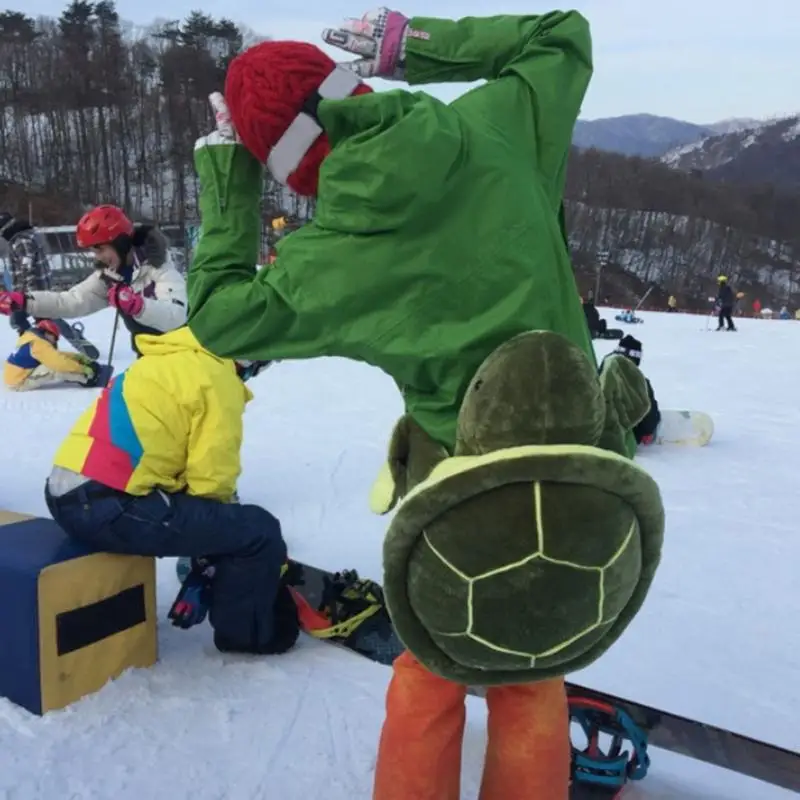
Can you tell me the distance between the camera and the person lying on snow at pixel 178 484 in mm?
2568

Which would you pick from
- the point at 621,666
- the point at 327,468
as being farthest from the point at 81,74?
the point at 621,666

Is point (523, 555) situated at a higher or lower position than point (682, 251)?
higher

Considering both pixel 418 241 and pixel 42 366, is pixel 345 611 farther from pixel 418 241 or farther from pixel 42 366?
pixel 42 366

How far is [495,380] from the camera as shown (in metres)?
1.32

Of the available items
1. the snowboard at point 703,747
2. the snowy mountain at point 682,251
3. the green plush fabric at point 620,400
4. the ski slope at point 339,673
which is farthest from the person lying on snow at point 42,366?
the snowy mountain at point 682,251

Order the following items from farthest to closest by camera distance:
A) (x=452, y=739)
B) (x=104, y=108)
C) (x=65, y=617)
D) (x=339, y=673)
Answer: (x=104, y=108), (x=339, y=673), (x=65, y=617), (x=452, y=739)

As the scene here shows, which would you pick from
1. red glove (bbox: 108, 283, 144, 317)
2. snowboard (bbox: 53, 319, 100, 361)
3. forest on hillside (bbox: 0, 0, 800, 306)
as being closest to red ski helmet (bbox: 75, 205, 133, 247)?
red glove (bbox: 108, 283, 144, 317)

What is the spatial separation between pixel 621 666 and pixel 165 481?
1.60 m

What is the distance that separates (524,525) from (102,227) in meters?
2.99

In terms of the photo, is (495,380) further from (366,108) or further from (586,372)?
(366,108)

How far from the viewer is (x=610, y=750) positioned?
2162 mm

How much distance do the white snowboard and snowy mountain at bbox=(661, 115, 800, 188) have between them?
86.8 meters

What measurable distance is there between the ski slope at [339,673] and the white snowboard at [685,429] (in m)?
0.13

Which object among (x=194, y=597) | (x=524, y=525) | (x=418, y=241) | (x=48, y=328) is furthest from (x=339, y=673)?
(x=48, y=328)
